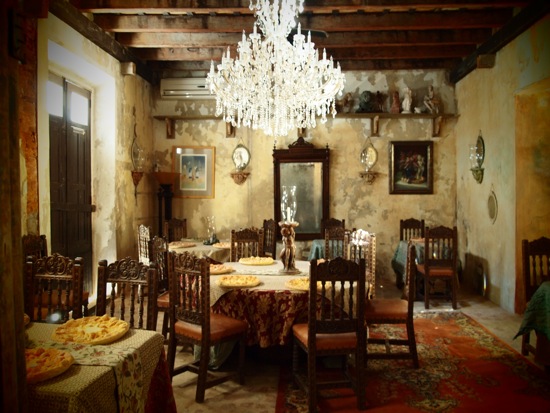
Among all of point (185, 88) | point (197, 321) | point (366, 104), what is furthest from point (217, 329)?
point (185, 88)

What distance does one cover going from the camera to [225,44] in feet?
20.8

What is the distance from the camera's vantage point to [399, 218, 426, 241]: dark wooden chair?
293 inches

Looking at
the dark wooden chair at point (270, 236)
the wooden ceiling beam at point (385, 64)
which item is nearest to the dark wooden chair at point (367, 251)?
the dark wooden chair at point (270, 236)

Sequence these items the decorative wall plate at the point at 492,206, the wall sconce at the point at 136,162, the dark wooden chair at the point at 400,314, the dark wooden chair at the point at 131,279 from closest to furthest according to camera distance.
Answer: the dark wooden chair at the point at 131,279, the dark wooden chair at the point at 400,314, the decorative wall plate at the point at 492,206, the wall sconce at the point at 136,162

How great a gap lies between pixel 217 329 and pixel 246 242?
81.7 inches

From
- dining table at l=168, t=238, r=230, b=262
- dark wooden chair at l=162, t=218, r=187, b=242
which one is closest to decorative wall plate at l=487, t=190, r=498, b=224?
dining table at l=168, t=238, r=230, b=262

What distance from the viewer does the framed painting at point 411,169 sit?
25.1ft

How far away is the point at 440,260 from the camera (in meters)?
5.85

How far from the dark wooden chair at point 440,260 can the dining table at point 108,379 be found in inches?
169

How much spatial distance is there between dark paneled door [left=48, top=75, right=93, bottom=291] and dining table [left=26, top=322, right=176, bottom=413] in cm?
306

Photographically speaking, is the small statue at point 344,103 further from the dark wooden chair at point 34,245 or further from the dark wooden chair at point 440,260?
the dark wooden chair at point 34,245

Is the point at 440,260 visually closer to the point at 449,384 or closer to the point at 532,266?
the point at 532,266

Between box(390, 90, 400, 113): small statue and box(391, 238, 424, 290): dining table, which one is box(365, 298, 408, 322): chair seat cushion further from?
box(390, 90, 400, 113): small statue

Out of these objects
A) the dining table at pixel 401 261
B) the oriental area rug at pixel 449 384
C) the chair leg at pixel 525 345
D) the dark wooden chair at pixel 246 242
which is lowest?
the oriental area rug at pixel 449 384
